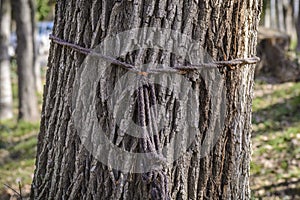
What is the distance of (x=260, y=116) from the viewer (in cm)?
902

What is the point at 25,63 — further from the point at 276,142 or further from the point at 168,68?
the point at 168,68

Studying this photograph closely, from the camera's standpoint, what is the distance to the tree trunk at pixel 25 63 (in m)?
11.0

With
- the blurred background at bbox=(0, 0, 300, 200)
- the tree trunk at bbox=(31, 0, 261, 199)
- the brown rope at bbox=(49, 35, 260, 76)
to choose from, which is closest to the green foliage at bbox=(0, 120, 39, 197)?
the blurred background at bbox=(0, 0, 300, 200)

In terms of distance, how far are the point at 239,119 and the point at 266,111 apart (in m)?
7.00

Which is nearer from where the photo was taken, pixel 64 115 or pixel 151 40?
pixel 151 40

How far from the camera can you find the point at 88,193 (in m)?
2.42

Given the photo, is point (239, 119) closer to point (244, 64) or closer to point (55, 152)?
point (244, 64)

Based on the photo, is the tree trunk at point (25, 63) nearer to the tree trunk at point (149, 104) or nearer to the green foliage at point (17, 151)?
the green foliage at point (17, 151)

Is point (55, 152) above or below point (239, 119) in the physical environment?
below

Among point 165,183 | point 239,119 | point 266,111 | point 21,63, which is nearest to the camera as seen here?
point 165,183

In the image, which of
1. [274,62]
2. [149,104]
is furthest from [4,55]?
[149,104]

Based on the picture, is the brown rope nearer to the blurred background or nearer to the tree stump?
the blurred background

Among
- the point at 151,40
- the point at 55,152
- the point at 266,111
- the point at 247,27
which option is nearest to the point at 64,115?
the point at 55,152

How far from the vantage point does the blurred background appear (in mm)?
6473
